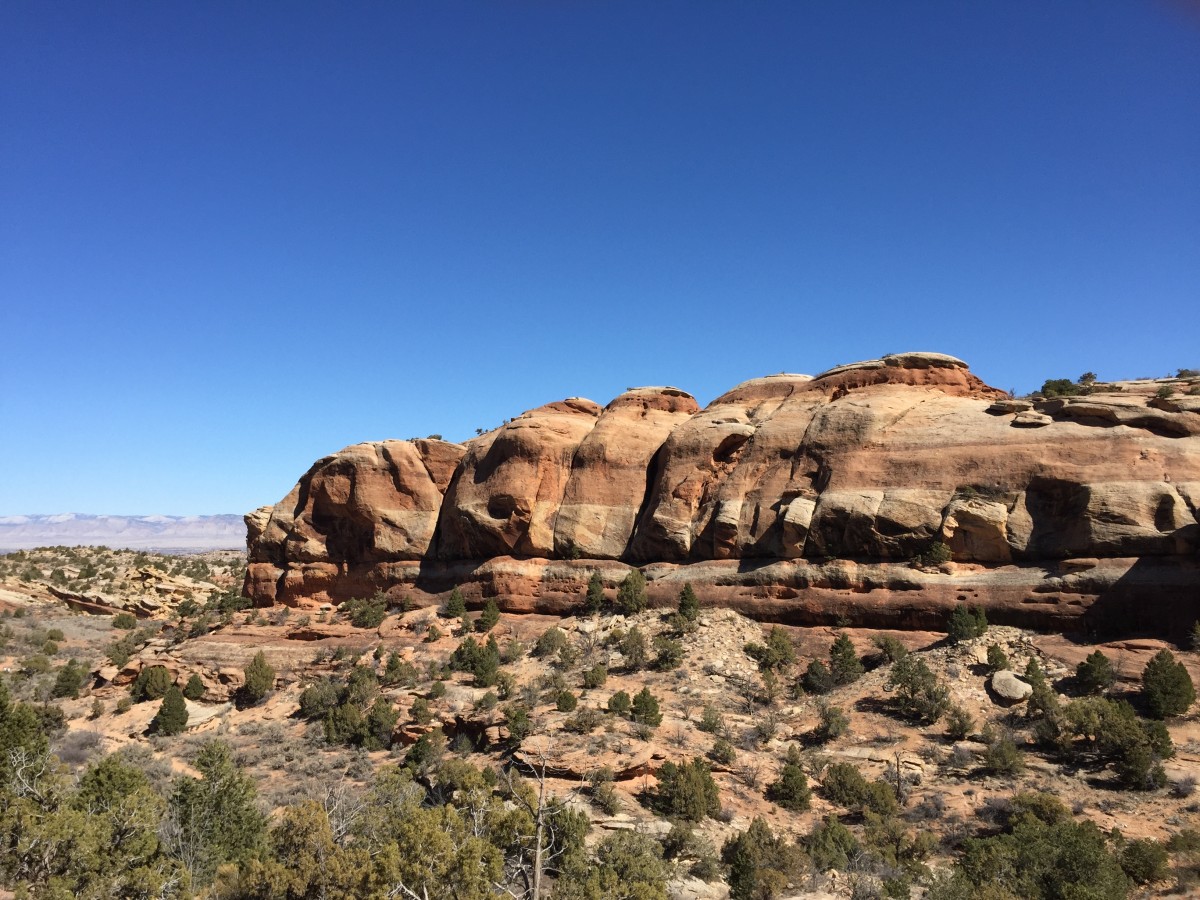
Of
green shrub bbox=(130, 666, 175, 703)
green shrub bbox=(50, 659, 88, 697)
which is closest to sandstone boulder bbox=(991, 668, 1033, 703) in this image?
green shrub bbox=(130, 666, 175, 703)

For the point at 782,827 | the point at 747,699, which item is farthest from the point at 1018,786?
the point at 747,699

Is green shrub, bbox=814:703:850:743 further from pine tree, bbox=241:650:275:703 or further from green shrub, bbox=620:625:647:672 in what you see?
pine tree, bbox=241:650:275:703

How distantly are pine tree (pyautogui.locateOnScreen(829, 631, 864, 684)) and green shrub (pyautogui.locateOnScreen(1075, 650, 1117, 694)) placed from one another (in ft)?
22.9

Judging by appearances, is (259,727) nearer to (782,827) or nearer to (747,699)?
(747,699)

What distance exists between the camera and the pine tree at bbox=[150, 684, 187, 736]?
29047mm

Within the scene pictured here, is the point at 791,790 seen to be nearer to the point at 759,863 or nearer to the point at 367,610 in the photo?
the point at 759,863

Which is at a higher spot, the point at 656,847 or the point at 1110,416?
the point at 1110,416

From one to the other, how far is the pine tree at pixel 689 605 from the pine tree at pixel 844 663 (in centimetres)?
613

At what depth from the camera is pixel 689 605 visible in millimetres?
31734

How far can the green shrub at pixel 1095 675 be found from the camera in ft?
74.8

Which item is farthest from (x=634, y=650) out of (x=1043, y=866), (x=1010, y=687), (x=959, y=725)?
(x=1043, y=866)

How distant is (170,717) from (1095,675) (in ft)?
113

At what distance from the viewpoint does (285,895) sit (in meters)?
13.7

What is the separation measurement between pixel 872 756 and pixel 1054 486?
46.0ft
